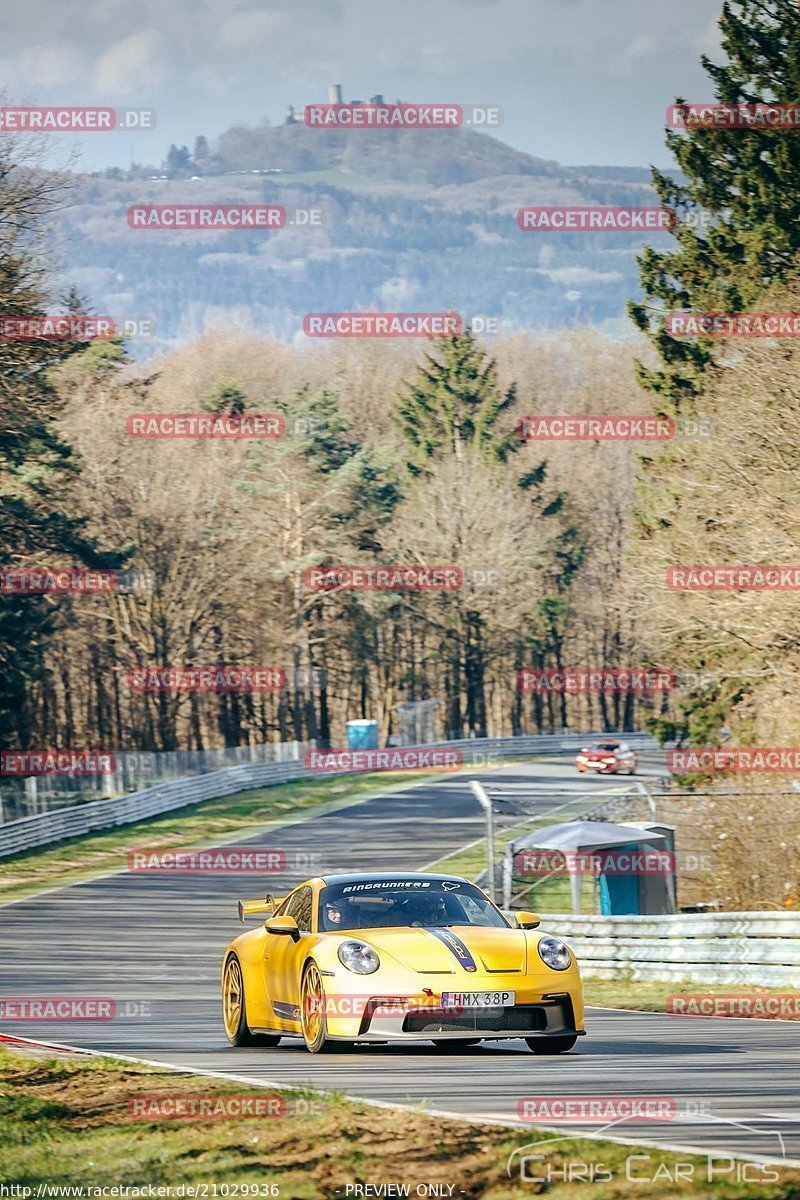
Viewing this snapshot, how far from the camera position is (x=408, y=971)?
1110 cm

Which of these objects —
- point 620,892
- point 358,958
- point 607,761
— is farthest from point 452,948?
point 607,761

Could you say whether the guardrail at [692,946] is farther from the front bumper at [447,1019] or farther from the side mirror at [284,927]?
the front bumper at [447,1019]

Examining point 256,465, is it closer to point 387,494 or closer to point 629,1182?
point 387,494

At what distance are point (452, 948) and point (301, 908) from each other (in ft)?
5.94

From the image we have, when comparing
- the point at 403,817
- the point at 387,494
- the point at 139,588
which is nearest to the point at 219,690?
the point at 139,588

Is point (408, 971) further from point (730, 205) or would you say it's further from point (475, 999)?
point (730, 205)

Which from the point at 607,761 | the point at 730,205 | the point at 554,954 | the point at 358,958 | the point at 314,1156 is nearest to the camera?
the point at 314,1156

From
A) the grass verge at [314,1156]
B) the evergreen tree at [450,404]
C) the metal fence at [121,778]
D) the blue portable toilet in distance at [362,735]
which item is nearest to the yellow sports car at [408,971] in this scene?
the grass verge at [314,1156]

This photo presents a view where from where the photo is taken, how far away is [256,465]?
77438 mm

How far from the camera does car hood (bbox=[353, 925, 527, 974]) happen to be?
1112 cm

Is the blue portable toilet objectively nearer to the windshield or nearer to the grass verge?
the windshield

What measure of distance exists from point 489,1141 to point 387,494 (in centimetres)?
7675

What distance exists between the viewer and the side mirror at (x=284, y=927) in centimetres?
1218

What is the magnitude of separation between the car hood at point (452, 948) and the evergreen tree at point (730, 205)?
3487 cm
